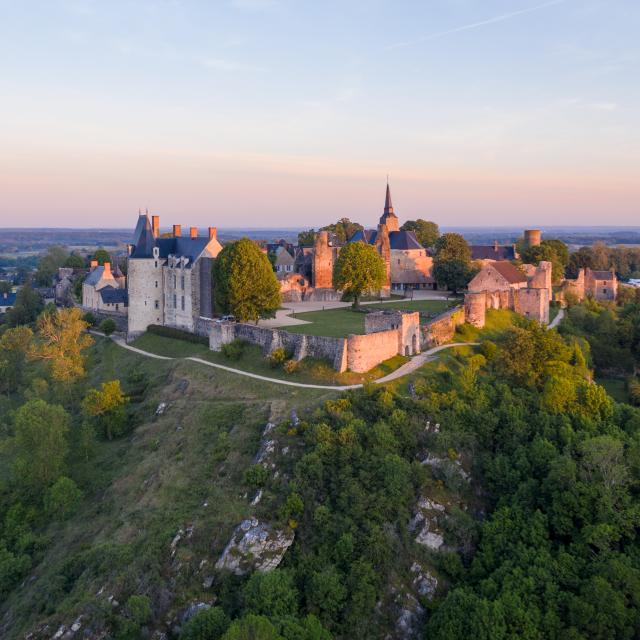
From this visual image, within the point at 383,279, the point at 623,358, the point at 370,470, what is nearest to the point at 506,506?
the point at 370,470

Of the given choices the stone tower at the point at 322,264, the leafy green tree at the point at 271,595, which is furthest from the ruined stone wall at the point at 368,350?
the stone tower at the point at 322,264

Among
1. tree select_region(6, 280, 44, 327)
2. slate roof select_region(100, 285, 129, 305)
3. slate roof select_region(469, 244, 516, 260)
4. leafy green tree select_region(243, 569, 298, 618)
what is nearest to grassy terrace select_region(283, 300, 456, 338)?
slate roof select_region(100, 285, 129, 305)

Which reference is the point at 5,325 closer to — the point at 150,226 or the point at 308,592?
the point at 150,226

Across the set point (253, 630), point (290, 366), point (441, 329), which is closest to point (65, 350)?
point (290, 366)

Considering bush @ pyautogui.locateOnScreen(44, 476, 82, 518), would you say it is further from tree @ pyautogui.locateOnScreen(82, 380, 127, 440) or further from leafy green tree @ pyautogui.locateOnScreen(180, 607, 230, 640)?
leafy green tree @ pyautogui.locateOnScreen(180, 607, 230, 640)

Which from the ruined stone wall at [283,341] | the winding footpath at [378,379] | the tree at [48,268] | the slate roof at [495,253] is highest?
the slate roof at [495,253]

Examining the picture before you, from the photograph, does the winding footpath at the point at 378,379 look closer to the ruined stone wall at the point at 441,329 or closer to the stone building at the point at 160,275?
the ruined stone wall at the point at 441,329
